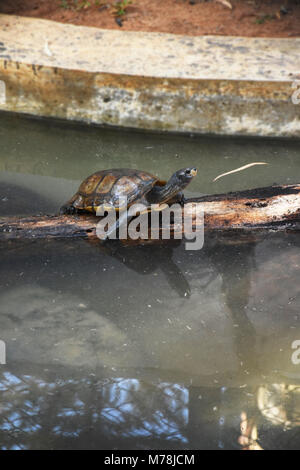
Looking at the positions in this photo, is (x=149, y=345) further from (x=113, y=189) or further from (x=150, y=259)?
(x=113, y=189)

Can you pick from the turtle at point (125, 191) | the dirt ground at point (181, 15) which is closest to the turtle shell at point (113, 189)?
the turtle at point (125, 191)

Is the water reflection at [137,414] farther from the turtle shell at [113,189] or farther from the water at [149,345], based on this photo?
the turtle shell at [113,189]

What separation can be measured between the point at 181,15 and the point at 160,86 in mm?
2363

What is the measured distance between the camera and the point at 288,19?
6.65m

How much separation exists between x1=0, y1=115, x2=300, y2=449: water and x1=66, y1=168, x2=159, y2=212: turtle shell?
29cm

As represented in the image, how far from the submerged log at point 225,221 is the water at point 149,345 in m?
0.08

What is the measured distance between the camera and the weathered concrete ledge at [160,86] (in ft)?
16.4

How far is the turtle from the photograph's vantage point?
330 centimetres

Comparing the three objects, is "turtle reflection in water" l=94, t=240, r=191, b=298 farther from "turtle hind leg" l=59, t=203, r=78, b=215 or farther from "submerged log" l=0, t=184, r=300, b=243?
"turtle hind leg" l=59, t=203, r=78, b=215

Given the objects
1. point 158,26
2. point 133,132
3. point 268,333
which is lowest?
point 268,333

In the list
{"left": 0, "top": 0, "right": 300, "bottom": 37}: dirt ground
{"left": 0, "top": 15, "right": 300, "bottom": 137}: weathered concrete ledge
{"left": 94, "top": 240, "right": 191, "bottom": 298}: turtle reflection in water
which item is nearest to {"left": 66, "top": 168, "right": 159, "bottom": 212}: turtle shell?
{"left": 94, "top": 240, "right": 191, "bottom": 298}: turtle reflection in water

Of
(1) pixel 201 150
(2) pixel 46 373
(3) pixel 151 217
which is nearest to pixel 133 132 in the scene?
(1) pixel 201 150

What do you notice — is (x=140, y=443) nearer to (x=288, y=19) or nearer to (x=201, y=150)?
(x=201, y=150)

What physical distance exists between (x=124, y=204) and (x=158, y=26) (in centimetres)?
421
